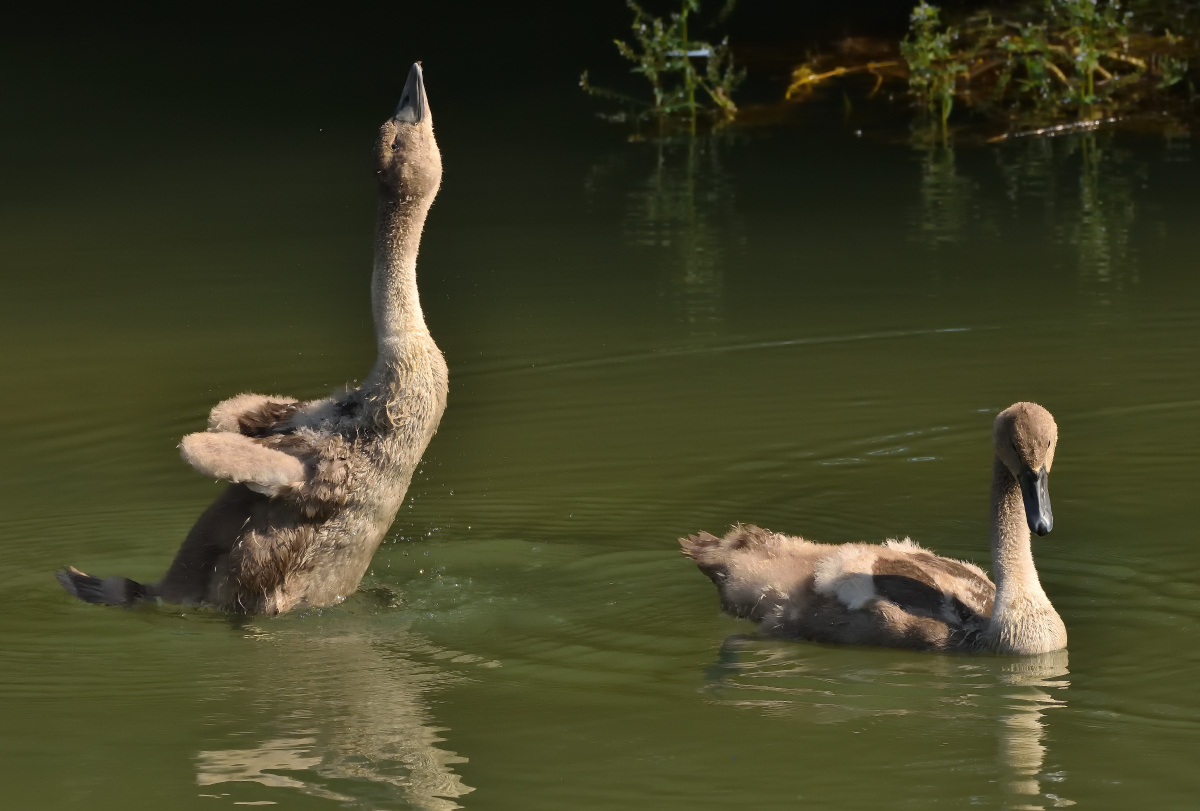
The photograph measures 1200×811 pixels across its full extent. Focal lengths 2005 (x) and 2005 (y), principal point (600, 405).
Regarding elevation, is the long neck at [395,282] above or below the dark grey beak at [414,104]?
below

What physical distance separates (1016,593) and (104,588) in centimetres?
325

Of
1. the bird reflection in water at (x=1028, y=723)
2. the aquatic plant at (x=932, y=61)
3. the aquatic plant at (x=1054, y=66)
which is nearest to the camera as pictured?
the bird reflection in water at (x=1028, y=723)

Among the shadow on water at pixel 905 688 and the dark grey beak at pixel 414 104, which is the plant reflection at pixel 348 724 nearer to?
the shadow on water at pixel 905 688

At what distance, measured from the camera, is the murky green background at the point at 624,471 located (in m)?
5.63

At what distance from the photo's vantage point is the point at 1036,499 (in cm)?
668

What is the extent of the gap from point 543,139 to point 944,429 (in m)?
11.1

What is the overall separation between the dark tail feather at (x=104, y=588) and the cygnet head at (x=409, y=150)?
1711mm

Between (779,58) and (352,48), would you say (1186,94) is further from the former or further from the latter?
(352,48)

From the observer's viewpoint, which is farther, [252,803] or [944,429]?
[944,429]

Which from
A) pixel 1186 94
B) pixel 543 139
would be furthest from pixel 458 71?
pixel 1186 94

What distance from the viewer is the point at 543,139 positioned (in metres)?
19.8

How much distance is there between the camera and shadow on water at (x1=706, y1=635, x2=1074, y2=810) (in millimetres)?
5711

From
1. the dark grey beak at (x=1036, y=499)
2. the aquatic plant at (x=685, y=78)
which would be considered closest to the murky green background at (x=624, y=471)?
the dark grey beak at (x=1036, y=499)

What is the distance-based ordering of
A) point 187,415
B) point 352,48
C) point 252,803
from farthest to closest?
point 352,48, point 187,415, point 252,803
